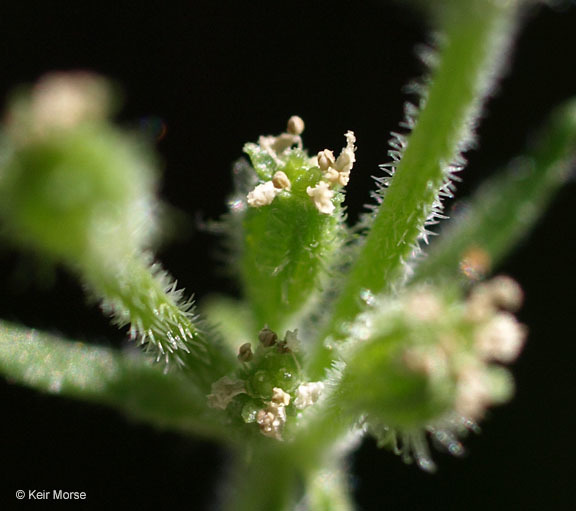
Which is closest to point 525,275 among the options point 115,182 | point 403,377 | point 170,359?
point 170,359

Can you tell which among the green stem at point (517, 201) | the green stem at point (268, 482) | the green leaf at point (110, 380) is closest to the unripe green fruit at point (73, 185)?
the green leaf at point (110, 380)

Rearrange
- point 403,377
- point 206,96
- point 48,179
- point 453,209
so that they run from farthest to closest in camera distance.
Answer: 1. point 206,96
2. point 453,209
3. point 403,377
4. point 48,179

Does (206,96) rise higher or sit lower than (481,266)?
higher

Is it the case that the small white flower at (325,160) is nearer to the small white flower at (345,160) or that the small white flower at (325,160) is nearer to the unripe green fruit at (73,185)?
the small white flower at (345,160)

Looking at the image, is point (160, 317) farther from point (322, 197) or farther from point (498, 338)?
point (498, 338)

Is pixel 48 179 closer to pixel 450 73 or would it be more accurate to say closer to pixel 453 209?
pixel 450 73

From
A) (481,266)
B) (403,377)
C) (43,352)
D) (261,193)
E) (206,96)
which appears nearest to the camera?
(403,377)

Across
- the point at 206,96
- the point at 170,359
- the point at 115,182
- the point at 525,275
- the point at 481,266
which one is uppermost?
the point at 206,96
